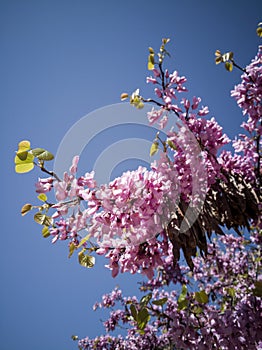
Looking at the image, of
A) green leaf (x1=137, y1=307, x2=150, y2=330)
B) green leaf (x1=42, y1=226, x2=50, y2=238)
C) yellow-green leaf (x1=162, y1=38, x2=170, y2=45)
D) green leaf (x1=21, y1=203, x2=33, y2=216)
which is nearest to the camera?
green leaf (x1=137, y1=307, x2=150, y2=330)

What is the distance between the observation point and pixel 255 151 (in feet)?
9.35

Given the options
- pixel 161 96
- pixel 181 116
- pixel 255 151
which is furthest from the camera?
pixel 255 151

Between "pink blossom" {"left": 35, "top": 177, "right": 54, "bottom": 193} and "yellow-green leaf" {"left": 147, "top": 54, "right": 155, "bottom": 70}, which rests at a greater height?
"yellow-green leaf" {"left": 147, "top": 54, "right": 155, "bottom": 70}

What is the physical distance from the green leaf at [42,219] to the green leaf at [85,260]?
0.96 feet

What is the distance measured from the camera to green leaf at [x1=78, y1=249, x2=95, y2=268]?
1.71m

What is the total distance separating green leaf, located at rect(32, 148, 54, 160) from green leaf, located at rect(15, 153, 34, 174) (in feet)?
0.11

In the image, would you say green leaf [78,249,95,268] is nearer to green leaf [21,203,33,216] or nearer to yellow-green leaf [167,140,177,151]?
green leaf [21,203,33,216]

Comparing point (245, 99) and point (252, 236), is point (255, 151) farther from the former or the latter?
point (252, 236)

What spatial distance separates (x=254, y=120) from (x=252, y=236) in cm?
382

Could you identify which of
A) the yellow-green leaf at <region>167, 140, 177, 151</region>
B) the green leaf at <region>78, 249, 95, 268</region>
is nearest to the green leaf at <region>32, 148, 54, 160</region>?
the green leaf at <region>78, 249, 95, 268</region>

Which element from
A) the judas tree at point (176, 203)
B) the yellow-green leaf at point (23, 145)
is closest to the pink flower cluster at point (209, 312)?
the judas tree at point (176, 203)

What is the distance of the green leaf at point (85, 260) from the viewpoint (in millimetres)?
1706

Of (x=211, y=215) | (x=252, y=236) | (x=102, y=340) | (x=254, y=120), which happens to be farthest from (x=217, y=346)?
(x=102, y=340)

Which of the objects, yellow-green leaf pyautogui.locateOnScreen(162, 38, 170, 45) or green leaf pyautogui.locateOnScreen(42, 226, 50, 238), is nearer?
green leaf pyautogui.locateOnScreen(42, 226, 50, 238)
